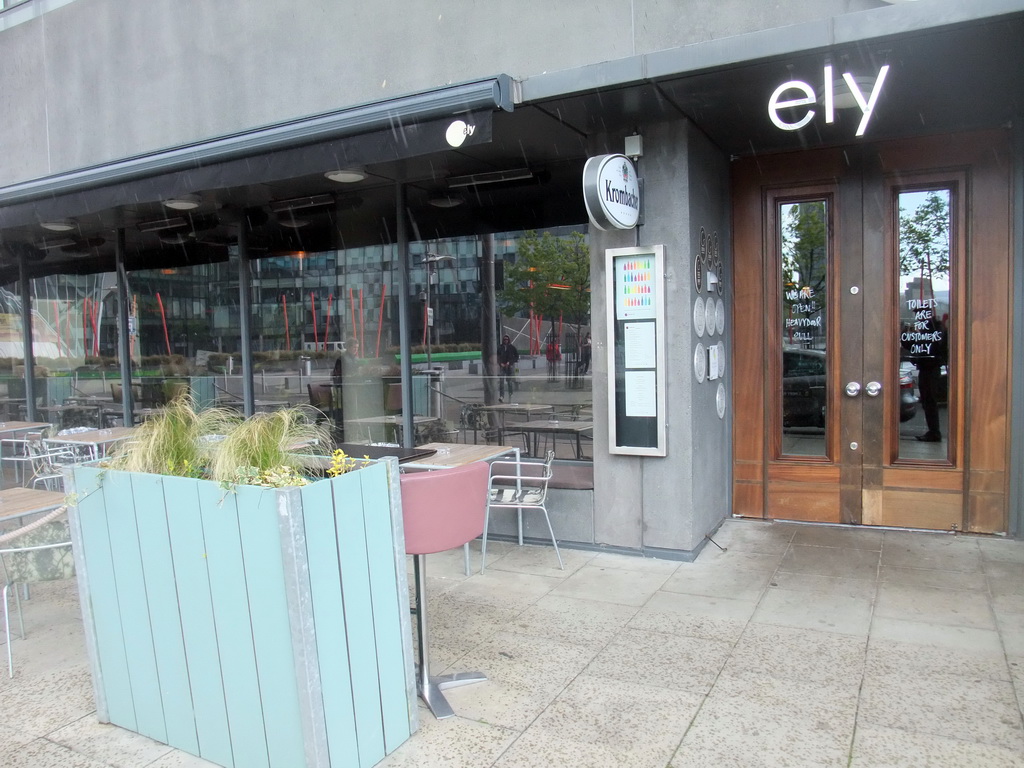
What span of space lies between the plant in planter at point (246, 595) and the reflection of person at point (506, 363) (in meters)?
3.22

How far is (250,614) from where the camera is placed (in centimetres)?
269

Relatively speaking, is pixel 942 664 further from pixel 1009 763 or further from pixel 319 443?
pixel 319 443

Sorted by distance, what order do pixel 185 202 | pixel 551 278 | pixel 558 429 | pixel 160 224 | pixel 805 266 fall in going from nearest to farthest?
pixel 805 266 → pixel 558 429 → pixel 551 278 → pixel 185 202 → pixel 160 224

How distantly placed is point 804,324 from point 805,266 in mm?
433

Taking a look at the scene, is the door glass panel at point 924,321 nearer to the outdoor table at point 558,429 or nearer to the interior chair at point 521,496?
the outdoor table at point 558,429

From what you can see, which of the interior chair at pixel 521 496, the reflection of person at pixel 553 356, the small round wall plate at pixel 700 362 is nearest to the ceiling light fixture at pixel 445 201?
the reflection of person at pixel 553 356

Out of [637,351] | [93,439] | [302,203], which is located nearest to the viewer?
[637,351]

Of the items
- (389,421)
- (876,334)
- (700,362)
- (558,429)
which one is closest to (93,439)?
(389,421)

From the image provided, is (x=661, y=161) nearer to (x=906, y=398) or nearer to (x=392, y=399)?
(x=906, y=398)

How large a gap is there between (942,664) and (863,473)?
7.57 ft

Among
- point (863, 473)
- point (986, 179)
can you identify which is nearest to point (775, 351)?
point (863, 473)

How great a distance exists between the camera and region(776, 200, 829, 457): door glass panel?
566 centimetres

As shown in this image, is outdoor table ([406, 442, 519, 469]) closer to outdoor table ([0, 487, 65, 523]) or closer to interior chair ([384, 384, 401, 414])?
interior chair ([384, 384, 401, 414])

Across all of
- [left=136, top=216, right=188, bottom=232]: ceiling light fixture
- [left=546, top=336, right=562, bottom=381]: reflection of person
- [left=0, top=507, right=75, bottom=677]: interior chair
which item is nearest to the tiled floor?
[left=0, top=507, right=75, bottom=677]: interior chair
